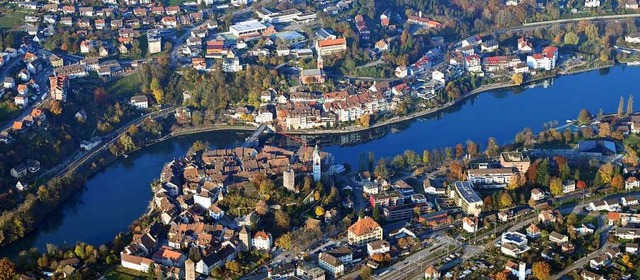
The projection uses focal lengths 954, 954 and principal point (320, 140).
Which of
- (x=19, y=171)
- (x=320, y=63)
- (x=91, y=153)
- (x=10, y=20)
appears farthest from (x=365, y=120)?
(x=10, y=20)

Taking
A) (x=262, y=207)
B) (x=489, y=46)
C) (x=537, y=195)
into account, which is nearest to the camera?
(x=262, y=207)

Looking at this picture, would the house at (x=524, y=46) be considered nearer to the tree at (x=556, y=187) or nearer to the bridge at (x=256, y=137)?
the bridge at (x=256, y=137)

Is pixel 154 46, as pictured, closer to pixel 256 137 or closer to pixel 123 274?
pixel 256 137

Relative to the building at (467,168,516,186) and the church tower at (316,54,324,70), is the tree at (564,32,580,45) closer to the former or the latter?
the church tower at (316,54,324,70)

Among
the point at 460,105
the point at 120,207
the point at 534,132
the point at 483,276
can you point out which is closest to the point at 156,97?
the point at 120,207

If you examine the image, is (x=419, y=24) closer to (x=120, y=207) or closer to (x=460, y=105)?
(x=460, y=105)

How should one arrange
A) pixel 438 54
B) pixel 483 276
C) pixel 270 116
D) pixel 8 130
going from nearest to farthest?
pixel 483 276
pixel 8 130
pixel 270 116
pixel 438 54
